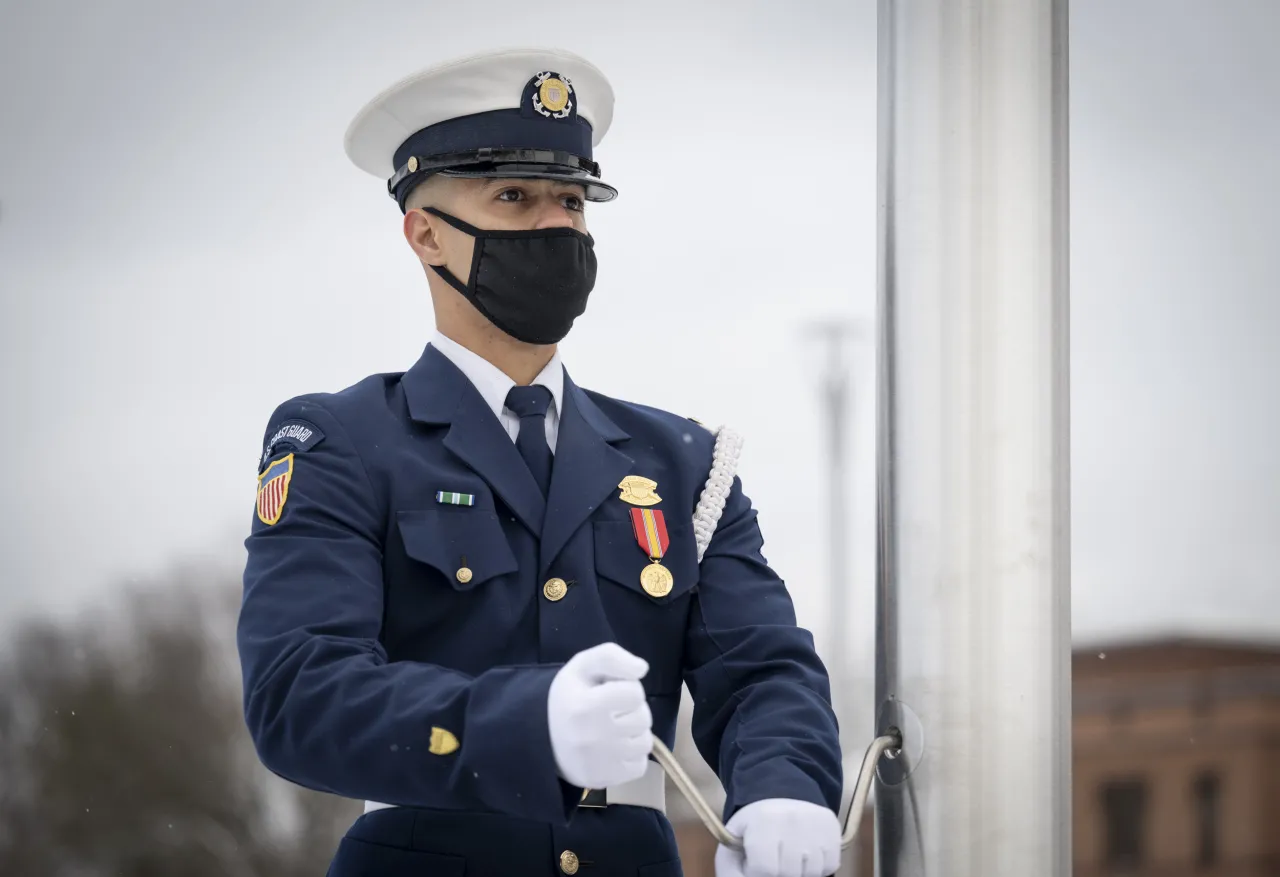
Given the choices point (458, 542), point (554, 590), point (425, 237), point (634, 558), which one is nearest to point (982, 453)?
point (634, 558)

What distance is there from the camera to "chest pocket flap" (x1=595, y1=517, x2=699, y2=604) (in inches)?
66.7

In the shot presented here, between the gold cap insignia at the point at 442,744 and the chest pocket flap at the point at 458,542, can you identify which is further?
the chest pocket flap at the point at 458,542

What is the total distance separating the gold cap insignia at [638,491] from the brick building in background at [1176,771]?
150 inches

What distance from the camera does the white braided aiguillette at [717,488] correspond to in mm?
1800

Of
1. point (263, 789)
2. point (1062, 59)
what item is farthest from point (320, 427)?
point (263, 789)

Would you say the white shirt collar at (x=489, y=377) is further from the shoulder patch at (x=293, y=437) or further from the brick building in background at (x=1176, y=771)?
the brick building in background at (x=1176, y=771)

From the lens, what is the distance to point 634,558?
171 cm

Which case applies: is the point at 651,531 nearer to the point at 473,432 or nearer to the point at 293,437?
the point at 473,432

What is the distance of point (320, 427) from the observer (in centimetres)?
165

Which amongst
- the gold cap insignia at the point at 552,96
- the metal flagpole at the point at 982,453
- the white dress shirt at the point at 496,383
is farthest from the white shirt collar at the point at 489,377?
the metal flagpole at the point at 982,453

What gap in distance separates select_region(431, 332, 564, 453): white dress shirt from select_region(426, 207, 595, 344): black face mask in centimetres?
6

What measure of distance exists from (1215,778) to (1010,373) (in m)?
5.15

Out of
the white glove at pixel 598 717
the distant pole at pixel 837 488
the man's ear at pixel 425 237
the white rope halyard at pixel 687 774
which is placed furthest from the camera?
the distant pole at pixel 837 488

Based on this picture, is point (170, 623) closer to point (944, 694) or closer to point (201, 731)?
point (201, 731)
